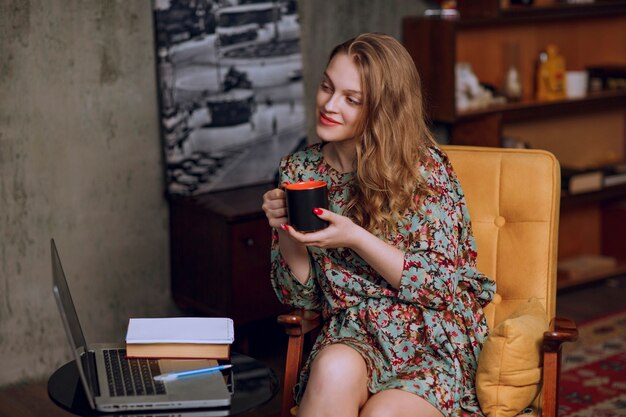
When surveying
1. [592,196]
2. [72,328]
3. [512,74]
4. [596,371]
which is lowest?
[596,371]

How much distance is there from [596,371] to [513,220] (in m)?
1.30

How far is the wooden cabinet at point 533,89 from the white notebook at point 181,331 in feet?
7.06

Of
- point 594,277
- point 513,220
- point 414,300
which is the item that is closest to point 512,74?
point 594,277

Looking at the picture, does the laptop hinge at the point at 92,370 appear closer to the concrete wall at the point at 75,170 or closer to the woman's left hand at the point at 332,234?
the woman's left hand at the point at 332,234

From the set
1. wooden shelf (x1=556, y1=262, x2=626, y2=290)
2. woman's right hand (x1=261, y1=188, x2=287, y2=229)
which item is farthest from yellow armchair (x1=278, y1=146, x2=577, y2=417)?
wooden shelf (x1=556, y1=262, x2=626, y2=290)

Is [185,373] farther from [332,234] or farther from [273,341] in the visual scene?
[273,341]

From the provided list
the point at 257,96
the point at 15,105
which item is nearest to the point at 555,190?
the point at 257,96

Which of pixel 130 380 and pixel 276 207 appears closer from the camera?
pixel 130 380

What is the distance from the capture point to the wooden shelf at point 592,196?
14.8 feet

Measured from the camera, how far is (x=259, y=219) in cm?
350

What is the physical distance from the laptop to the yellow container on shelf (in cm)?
298

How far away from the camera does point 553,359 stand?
2.16 metres

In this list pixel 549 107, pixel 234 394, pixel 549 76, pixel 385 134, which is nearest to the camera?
pixel 234 394

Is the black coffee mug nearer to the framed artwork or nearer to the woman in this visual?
the woman
